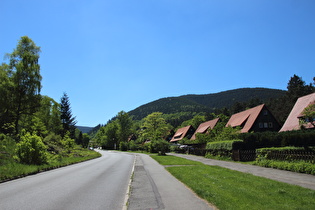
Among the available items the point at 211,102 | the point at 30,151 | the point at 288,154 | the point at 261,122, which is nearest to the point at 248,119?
the point at 261,122

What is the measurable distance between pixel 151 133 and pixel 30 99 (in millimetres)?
45537

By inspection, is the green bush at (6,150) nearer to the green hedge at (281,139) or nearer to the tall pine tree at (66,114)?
the green hedge at (281,139)

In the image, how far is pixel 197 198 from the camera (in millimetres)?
7207

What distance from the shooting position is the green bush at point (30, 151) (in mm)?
16844

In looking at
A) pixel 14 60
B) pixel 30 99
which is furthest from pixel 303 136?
pixel 14 60

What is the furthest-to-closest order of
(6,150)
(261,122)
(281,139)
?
(261,122) < (281,139) < (6,150)

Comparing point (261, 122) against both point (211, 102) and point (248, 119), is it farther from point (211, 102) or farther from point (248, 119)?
point (211, 102)

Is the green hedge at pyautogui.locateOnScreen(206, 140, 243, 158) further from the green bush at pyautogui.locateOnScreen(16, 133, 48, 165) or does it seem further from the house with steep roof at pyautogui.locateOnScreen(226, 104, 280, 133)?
the green bush at pyautogui.locateOnScreen(16, 133, 48, 165)

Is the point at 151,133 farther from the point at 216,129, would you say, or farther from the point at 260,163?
the point at 260,163

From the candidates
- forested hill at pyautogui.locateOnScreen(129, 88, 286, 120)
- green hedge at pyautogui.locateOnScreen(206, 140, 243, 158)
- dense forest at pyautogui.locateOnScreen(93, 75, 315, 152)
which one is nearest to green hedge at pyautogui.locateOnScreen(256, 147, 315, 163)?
green hedge at pyautogui.locateOnScreen(206, 140, 243, 158)

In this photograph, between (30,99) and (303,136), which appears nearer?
(303,136)

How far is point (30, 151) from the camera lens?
663 inches

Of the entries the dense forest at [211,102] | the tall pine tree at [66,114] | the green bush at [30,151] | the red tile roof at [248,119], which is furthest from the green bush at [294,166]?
the dense forest at [211,102]

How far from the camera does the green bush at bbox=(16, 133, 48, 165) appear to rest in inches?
663
